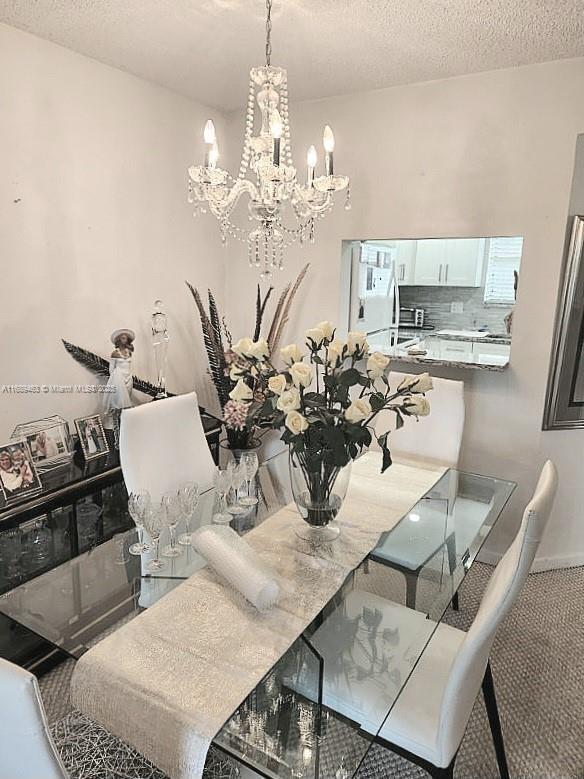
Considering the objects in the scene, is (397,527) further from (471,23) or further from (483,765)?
(471,23)

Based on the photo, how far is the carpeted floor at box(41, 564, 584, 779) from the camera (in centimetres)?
181

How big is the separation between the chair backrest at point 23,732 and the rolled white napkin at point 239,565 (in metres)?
0.61

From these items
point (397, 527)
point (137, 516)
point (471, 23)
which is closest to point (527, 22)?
point (471, 23)

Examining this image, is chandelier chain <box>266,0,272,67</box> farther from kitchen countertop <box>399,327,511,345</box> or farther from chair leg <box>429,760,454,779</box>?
kitchen countertop <box>399,327,511,345</box>

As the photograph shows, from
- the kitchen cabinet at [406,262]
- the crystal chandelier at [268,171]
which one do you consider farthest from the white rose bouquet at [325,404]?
the kitchen cabinet at [406,262]

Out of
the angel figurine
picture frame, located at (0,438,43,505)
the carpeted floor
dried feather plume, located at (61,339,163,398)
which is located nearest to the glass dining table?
picture frame, located at (0,438,43,505)

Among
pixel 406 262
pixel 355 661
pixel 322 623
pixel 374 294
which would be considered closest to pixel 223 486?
pixel 322 623

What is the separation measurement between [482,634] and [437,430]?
1.58 metres

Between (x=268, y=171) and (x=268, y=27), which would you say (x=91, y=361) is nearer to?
(x=268, y=171)

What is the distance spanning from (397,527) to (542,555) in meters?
1.51

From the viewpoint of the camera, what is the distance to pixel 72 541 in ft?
7.55

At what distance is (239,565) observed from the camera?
4.89 ft

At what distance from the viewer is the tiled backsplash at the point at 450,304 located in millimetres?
4949

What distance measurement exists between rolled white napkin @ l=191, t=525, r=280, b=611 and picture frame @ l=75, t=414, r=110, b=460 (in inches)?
41.8
